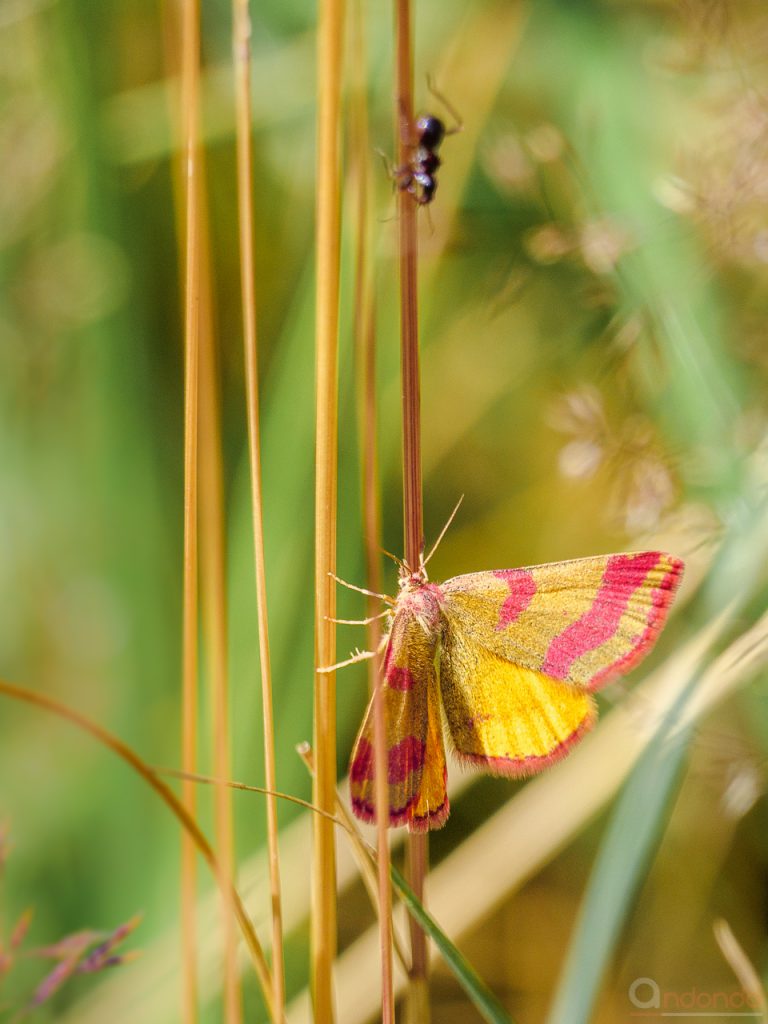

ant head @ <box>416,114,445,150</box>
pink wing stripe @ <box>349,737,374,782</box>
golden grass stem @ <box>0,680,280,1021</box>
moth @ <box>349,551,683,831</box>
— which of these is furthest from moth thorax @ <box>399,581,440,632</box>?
ant head @ <box>416,114,445,150</box>

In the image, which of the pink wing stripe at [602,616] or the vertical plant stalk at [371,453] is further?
the pink wing stripe at [602,616]

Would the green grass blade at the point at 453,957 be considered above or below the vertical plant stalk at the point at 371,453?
below

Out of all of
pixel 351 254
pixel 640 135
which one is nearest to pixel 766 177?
pixel 640 135

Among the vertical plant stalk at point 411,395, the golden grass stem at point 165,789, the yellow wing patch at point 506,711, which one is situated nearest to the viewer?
the golden grass stem at point 165,789

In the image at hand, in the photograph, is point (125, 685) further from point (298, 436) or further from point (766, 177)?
point (766, 177)

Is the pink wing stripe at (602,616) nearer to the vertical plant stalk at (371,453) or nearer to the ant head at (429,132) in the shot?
the vertical plant stalk at (371,453)

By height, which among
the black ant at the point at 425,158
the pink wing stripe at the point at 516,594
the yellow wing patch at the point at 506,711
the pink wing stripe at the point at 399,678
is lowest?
the yellow wing patch at the point at 506,711

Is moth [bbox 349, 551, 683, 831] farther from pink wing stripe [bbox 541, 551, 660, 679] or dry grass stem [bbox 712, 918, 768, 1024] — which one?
dry grass stem [bbox 712, 918, 768, 1024]

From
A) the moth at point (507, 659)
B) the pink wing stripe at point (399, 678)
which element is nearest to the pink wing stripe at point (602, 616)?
the moth at point (507, 659)
